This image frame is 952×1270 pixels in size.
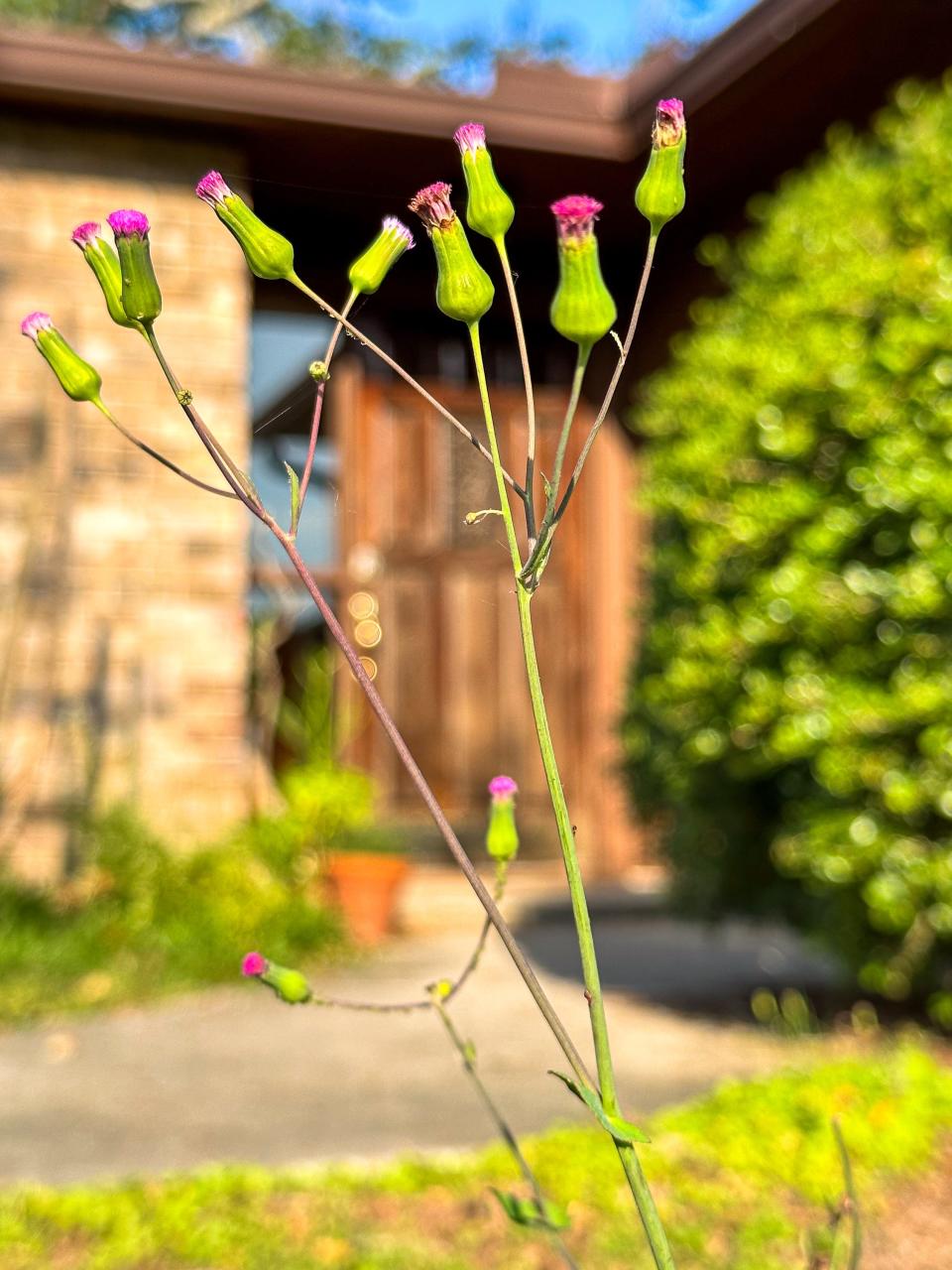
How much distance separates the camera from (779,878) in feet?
15.4

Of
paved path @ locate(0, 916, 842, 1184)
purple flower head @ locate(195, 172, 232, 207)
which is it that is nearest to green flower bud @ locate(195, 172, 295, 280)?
purple flower head @ locate(195, 172, 232, 207)

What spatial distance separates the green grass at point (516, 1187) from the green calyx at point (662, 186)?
1918 millimetres

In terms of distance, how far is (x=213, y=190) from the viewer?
1.05m

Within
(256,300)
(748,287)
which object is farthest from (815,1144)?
(256,300)

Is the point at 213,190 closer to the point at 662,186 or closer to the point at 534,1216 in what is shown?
the point at 662,186

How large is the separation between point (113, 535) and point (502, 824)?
5322mm

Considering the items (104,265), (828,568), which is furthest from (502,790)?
(828,568)

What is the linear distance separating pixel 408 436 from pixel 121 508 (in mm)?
2320

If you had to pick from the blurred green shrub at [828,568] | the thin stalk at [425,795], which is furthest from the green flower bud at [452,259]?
the blurred green shrub at [828,568]

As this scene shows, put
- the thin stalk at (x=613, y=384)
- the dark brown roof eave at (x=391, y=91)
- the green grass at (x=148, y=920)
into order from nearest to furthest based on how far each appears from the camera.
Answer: the thin stalk at (x=613, y=384) → the green grass at (x=148, y=920) → the dark brown roof eave at (x=391, y=91)

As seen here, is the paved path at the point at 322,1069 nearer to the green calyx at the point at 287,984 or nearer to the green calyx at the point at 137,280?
the green calyx at the point at 287,984

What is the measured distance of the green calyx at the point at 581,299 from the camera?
1035mm

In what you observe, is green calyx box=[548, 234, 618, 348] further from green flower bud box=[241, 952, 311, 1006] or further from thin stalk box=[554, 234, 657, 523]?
green flower bud box=[241, 952, 311, 1006]

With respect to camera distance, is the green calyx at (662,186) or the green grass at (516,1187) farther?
the green grass at (516,1187)
